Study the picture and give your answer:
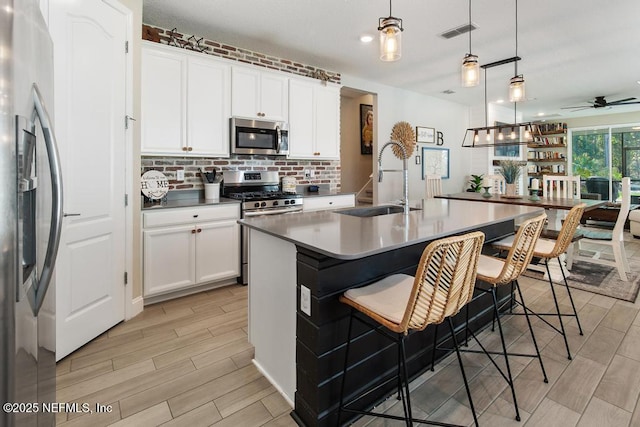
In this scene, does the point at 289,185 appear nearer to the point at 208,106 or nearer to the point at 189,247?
the point at 208,106

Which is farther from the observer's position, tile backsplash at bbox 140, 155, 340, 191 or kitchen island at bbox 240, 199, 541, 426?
tile backsplash at bbox 140, 155, 340, 191

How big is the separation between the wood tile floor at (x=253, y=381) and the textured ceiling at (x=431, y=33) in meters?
2.75

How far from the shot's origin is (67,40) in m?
2.05

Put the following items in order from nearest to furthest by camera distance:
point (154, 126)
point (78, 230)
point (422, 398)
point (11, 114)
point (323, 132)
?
point (11, 114) → point (422, 398) → point (78, 230) → point (154, 126) → point (323, 132)

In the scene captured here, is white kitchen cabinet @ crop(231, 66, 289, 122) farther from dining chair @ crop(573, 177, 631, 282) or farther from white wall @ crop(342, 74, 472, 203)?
dining chair @ crop(573, 177, 631, 282)

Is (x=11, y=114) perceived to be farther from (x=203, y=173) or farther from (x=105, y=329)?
(x=203, y=173)

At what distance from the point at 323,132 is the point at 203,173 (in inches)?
66.5

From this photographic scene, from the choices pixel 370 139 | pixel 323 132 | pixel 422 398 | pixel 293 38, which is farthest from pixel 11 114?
pixel 370 139

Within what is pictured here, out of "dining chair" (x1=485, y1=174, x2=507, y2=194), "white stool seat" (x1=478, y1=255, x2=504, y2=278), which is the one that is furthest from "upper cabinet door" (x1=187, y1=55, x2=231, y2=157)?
"dining chair" (x1=485, y1=174, x2=507, y2=194)

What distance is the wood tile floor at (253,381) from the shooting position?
64.2 inches

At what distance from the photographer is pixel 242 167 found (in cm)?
401

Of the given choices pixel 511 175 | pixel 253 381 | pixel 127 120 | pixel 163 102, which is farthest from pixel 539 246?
pixel 163 102

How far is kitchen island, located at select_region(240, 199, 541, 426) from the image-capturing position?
149cm

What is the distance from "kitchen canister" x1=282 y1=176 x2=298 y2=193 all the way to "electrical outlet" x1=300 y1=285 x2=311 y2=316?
2774 millimetres
